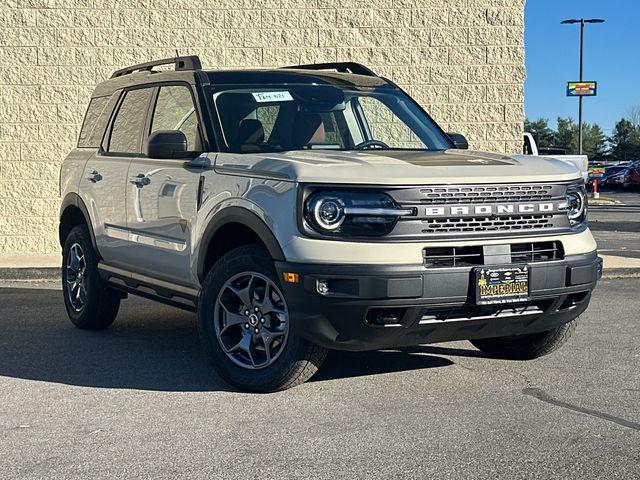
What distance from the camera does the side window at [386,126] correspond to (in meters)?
7.49

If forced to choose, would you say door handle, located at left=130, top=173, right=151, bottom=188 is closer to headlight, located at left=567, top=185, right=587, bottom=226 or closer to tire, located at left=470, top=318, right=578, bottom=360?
tire, located at left=470, top=318, right=578, bottom=360

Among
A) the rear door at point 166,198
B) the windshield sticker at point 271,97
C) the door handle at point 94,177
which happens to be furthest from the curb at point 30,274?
the windshield sticker at point 271,97

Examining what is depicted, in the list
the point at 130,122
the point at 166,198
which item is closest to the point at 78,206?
the point at 130,122

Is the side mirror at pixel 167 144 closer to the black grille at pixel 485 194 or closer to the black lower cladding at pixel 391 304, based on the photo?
the black lower cladding at pixel 391 304

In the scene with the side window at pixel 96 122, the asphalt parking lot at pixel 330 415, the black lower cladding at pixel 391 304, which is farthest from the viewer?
the side window at pixel 96 122

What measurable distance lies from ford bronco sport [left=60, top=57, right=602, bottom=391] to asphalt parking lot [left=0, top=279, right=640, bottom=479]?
1.11 feet

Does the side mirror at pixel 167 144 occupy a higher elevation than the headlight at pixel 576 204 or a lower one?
higher

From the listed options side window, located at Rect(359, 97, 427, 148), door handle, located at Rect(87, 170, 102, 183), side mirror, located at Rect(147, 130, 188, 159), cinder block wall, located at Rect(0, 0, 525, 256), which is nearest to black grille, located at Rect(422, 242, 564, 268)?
side window, located at Rect(359, 97, 427, 148)

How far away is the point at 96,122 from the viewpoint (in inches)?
344

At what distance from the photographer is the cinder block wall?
45.7ft

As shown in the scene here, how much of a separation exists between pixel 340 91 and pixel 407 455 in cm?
338

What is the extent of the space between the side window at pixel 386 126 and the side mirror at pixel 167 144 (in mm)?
1369

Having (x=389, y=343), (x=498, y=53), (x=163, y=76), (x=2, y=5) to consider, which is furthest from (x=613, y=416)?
(x=2, y=5)

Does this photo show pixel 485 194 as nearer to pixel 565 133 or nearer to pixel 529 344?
pixel 529 344
